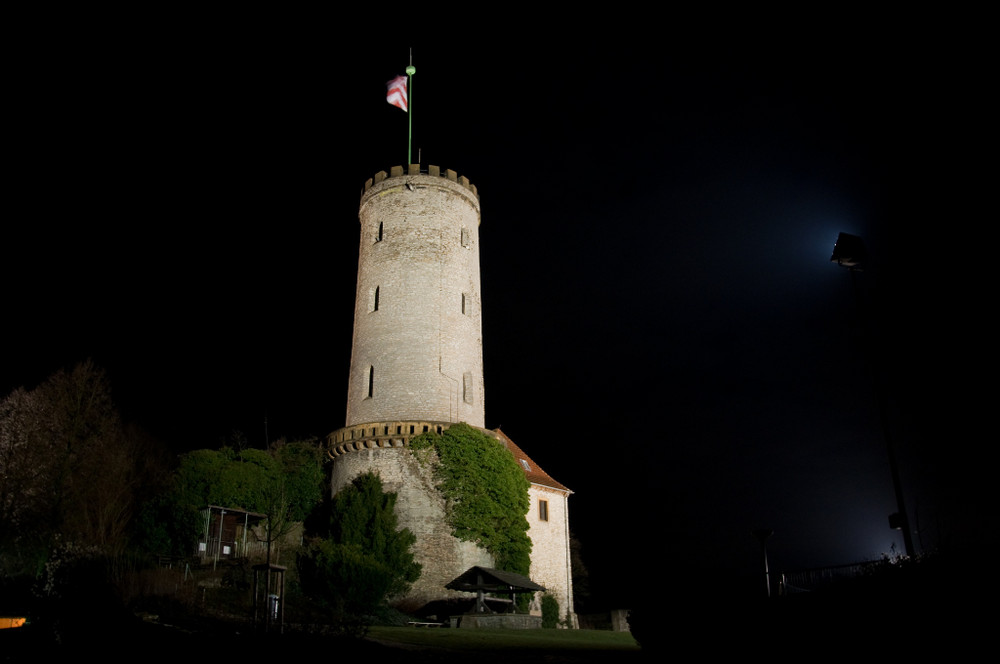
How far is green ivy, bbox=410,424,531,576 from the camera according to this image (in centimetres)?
2762

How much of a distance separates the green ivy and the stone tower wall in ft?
5.17

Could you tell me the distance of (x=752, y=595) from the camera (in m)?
11.5

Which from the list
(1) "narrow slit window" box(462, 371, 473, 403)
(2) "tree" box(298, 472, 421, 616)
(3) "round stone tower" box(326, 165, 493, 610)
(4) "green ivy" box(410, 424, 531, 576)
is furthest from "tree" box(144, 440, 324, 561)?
(1) "narrow slit window" box(462, 371, 473, 403)

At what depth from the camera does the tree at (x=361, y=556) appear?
24500 mm

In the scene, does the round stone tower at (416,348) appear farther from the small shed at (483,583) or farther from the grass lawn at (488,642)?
the grass lawn at (488,642)

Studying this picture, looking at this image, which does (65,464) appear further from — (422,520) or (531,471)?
(531,471)

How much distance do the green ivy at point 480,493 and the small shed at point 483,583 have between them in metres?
2.58

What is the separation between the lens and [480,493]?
2805 cm

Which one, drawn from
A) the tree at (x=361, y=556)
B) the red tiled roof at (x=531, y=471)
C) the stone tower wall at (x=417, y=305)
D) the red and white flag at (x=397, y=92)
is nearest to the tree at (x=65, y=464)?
the tree at (x=361, y=556)

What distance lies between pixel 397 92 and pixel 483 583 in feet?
70.9

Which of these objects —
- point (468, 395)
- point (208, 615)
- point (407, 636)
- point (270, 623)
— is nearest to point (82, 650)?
point (270, 623)

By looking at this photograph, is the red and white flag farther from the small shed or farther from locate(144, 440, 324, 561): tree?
the small shed

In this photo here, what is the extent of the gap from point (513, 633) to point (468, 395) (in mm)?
11858

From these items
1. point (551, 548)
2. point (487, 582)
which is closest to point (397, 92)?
point (551, 548)
